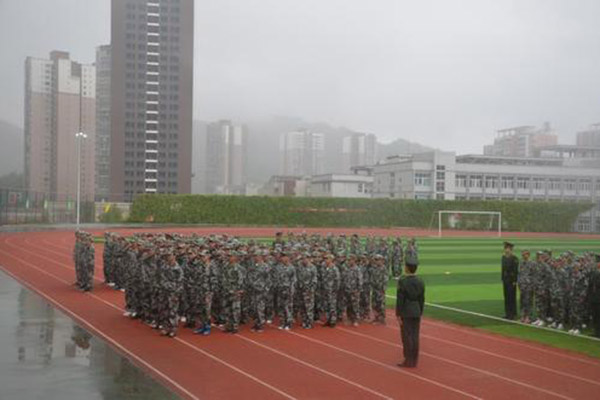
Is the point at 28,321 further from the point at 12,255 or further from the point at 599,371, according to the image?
the point at 12,255

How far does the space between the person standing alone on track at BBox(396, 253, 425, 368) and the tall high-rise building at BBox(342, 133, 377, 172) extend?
148 m

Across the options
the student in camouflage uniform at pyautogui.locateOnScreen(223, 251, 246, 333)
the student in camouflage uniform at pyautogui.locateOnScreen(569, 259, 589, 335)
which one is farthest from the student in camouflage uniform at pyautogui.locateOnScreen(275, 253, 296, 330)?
the student in camouflage uniform at pyautogui.locateOnScreen(569, 259, 589, 335)

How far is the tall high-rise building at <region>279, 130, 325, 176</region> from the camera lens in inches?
6181

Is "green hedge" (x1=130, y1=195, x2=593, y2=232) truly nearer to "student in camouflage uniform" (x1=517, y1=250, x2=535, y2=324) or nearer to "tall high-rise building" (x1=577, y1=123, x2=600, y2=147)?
"tall high-rise building" (x1=577, y1=123, x2=600, y2=147)

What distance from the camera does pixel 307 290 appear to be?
13.0 m

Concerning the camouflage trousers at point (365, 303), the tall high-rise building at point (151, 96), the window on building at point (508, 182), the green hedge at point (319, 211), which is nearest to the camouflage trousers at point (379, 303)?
the camouflage trousers at point (365, 303)

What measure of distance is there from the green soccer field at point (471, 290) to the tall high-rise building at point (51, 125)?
41.5 m

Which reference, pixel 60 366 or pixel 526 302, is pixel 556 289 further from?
pixel 60 366

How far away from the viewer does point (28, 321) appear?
12938mm

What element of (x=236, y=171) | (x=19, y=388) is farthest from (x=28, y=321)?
(x=236, y=171)

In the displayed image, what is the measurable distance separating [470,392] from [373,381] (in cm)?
132

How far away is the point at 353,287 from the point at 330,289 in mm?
546

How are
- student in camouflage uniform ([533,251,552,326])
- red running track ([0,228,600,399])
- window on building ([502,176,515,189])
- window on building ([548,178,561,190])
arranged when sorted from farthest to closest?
window on building ([502,176,515,189]) → window on building ([548,178,561,190]) → student in camouflage uniform ([533,251,552,326]) → red running track ([0,228,600,399])

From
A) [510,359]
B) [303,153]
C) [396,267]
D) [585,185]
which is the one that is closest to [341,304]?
[510,359]
